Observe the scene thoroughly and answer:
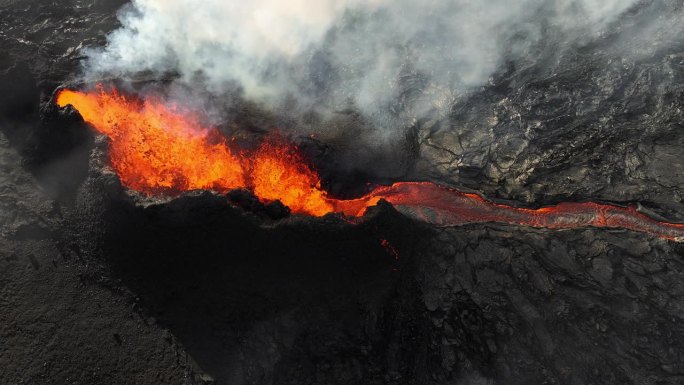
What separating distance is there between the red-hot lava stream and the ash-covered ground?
48 cm

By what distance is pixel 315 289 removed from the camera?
1021 centimetres

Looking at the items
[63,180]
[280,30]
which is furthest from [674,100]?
[63,180]

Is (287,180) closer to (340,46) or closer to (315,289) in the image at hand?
A: (315,289)

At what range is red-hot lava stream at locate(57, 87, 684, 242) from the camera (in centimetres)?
1085

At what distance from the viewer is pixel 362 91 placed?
13.3m

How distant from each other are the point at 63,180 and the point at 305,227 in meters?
6.76

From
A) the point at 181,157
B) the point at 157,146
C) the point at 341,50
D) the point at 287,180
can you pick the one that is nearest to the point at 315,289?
the point at 287,180

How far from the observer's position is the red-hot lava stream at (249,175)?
10.9 meters

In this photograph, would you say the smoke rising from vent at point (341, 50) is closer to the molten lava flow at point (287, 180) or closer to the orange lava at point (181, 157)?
the orange lava at point (181, 157)

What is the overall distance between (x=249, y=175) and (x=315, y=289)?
3465 mm

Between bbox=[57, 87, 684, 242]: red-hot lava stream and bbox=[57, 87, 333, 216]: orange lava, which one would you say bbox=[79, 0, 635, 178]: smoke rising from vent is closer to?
bbox=[57, 87, 333, 216]: orange lava

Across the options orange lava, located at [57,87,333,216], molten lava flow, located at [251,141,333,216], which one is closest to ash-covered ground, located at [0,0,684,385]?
orange lava, located at [57,87,333,216]

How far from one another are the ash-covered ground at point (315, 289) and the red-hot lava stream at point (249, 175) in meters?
0.48

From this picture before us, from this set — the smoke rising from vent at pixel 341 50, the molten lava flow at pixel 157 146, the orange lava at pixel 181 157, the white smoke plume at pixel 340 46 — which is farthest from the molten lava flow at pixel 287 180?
the white smoke plume at pixel 340 46
